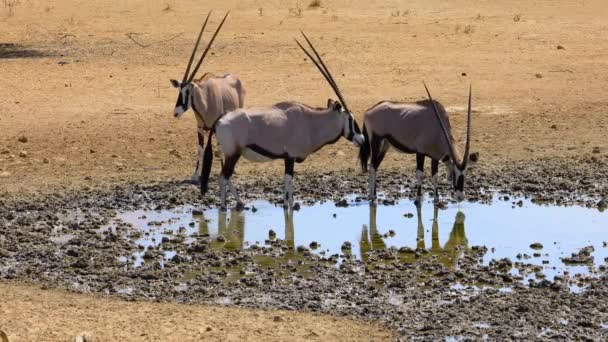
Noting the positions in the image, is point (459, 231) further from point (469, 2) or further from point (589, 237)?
point (469, 2)

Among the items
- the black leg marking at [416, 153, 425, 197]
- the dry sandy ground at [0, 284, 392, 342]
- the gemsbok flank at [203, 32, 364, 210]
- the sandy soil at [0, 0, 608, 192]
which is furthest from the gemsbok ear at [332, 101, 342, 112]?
the dry sandy ground at [0, 284, 392, 342]

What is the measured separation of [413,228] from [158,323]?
384 centimetres

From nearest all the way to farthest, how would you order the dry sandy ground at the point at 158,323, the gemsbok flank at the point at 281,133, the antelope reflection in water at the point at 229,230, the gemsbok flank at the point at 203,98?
the dry sandy ground at the point at 158,323 < the antelope reflection in water at the point at 229,230 < the gemsbok flank at the point at 281,133 < the gemsbok flank at the point at 203,98

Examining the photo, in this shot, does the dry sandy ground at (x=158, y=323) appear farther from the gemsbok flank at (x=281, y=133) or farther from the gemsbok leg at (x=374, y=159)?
the gemsbok leg at (x=374, y=159)

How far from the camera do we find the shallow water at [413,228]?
1117 cm

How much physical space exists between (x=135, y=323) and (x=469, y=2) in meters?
18.9

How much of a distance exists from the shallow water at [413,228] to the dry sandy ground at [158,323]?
1380 millimetres

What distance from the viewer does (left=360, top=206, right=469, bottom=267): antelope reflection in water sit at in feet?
36.1

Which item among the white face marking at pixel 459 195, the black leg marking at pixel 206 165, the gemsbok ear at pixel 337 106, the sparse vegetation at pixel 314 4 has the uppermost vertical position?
the sparse vegetation at pixel 314 4

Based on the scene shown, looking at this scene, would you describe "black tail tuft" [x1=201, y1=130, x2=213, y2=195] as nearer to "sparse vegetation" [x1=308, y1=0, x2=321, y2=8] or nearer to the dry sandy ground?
the dry sandy ground

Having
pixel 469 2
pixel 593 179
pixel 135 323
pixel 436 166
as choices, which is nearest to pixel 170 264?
pixel 135 323

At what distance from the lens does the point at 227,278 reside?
10.2 m

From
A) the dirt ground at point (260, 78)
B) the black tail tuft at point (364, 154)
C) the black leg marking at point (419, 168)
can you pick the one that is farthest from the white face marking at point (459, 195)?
the dirt ground at point (260, 78)

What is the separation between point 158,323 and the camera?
29.1 ft
